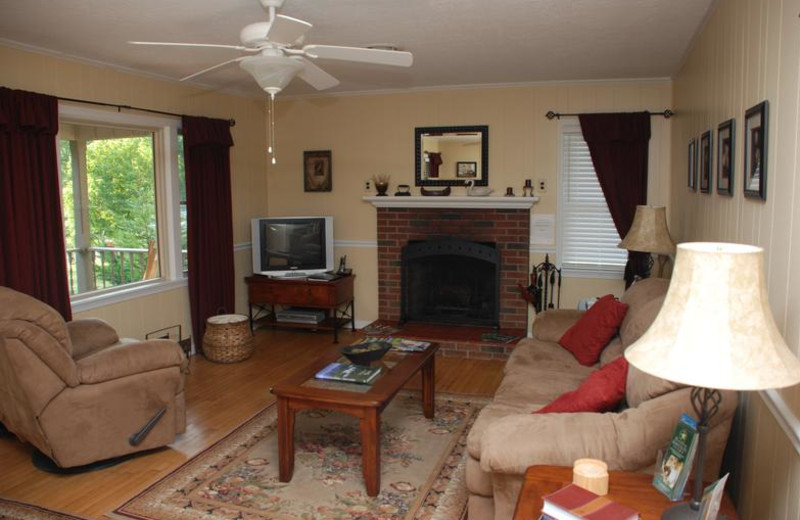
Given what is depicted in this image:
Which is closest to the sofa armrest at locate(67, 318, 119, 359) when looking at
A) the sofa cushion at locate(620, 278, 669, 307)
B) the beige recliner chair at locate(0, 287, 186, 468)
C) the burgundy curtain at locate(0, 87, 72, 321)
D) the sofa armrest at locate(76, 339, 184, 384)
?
the beige recliner chair at locate(0, 287, 186, 468)

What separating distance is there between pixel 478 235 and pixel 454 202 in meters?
0.38

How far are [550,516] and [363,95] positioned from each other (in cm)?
515

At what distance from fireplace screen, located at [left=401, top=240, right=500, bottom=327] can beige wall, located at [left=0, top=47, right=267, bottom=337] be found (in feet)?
5.53

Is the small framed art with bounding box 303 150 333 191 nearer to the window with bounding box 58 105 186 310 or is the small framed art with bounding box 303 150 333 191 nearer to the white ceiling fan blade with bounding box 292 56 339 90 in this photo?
the window with bounding box 58 105 186 310

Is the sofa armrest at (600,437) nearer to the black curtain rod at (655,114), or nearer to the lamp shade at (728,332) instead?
the lamp shade at (728,332)

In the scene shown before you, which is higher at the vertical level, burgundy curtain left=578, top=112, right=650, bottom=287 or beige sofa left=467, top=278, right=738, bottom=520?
burgundy curtain left=578, top=112, right=650, bottom=287

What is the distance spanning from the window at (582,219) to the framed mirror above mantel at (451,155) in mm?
727

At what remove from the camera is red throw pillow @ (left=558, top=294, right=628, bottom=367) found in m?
3.70

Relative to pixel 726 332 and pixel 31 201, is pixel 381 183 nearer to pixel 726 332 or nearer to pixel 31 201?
pixel 31 201

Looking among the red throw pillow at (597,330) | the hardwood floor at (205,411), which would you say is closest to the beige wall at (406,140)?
the hardwood floor at (205,411)

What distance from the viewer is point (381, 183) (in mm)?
6125

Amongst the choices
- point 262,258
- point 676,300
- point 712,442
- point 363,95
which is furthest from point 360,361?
point 363,95

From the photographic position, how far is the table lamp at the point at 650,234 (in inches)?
159

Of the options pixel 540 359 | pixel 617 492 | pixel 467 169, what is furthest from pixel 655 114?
pixel 617 492
